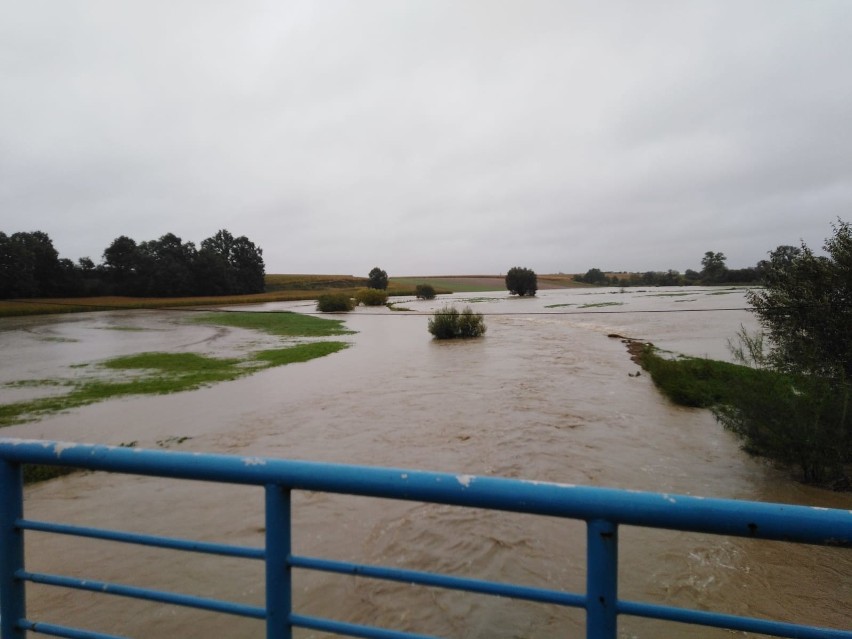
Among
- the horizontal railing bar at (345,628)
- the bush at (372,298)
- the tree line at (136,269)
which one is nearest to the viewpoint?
the horizontal railing bar at (345,628)

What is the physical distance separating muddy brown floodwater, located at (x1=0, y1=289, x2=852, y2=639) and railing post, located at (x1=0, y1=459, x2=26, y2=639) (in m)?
2.82

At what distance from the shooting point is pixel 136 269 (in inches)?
2940

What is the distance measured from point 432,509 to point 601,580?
5.51m

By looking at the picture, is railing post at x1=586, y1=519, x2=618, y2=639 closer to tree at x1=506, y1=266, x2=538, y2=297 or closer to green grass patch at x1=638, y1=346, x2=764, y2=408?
green grass patch at x1=638, y1=346, x2=764, y2=408

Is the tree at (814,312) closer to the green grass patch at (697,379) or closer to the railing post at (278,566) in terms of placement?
Answer: the green grass patch at (697,379)

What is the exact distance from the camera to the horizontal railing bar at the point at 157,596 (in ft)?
5.02

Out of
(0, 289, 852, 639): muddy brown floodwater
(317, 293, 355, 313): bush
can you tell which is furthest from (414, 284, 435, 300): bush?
(0, 289, 852, 639): muddy brown floodwater

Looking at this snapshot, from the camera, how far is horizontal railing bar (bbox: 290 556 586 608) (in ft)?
4.14

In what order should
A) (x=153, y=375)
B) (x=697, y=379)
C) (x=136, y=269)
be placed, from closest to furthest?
(x=697, y=379) < (x=153, y=375) < (x=136, y=269)

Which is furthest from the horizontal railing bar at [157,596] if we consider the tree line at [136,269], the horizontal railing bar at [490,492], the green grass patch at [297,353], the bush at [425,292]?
the bush at [425,292]

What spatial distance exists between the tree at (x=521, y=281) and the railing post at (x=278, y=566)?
8800 centimetres

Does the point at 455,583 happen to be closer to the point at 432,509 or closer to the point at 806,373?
the point at 432,509

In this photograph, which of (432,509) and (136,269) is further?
(136,269)

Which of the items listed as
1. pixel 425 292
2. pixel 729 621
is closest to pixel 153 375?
pixel 729 621
